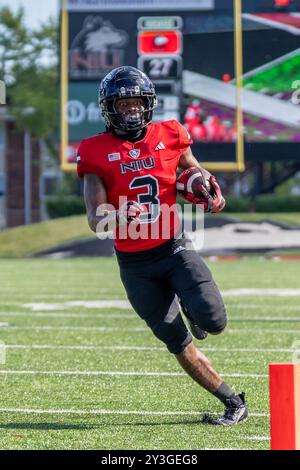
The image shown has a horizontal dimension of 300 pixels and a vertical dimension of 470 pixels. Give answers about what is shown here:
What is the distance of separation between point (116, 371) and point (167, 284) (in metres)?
1.61

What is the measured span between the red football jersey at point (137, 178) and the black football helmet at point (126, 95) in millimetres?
92

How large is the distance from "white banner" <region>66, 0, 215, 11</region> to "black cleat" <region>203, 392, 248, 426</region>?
9599 mm

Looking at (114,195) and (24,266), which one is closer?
(114,195)

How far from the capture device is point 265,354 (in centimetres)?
732

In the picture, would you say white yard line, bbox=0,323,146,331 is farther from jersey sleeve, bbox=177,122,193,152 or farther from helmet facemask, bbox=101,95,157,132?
helmet facemask, bbox=101,95,157,132

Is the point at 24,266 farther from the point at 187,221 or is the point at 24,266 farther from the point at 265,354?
the point at 265,354

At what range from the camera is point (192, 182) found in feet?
16.7

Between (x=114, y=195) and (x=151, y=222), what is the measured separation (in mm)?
219

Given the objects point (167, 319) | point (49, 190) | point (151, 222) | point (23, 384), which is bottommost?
point (49, 190)

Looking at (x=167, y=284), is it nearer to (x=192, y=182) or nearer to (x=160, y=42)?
(x=192, y=182)

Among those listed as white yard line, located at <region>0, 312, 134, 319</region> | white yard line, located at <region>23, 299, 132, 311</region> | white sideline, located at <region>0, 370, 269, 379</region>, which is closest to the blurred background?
white yard line, located at <region>23, 299, 132, 311</region>

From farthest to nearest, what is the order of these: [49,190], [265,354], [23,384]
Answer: [49,190]
[265,354]
[23,384]

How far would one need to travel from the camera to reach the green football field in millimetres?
4719

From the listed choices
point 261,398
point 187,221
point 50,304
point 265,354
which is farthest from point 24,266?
point 261,398
